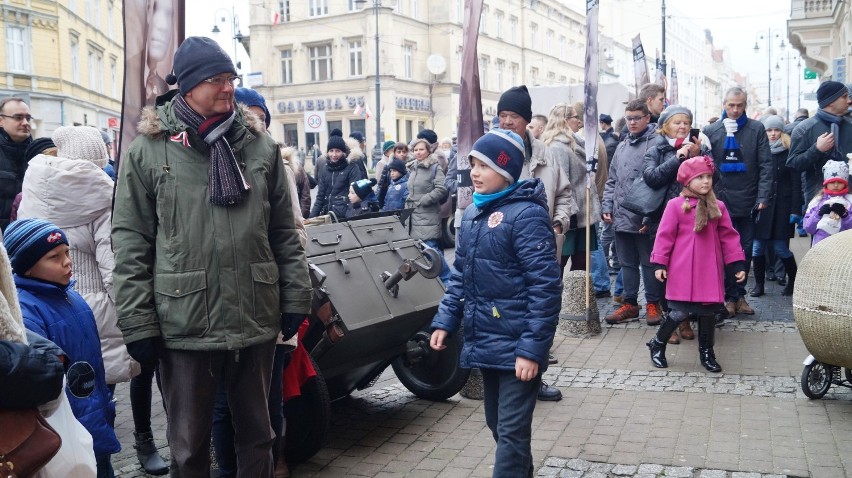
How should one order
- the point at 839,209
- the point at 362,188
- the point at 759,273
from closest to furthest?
the point at 839,209 < the point at 362,188 < the point at 759,273

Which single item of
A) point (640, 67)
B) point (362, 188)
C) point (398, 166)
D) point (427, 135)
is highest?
point (640, 67)

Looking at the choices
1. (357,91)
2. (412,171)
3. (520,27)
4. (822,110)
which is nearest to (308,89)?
(357,91)

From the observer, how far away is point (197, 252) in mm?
3436

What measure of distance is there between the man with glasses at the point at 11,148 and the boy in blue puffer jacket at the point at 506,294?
4.43 metres

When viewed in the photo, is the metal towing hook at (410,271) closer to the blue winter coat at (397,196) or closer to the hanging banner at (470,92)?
the hanging banner at (470,92)

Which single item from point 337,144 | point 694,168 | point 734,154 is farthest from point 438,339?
point 337,144

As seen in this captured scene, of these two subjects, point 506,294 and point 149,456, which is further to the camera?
point 149,456

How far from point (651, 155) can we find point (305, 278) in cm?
486

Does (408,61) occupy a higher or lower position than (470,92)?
higher

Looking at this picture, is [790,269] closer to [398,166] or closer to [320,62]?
[398,166]

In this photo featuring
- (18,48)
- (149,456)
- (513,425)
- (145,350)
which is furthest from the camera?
(18,48)

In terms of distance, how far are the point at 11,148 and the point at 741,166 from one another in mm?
6711

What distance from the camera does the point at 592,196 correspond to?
8.55 metres

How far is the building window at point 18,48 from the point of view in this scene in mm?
35625
